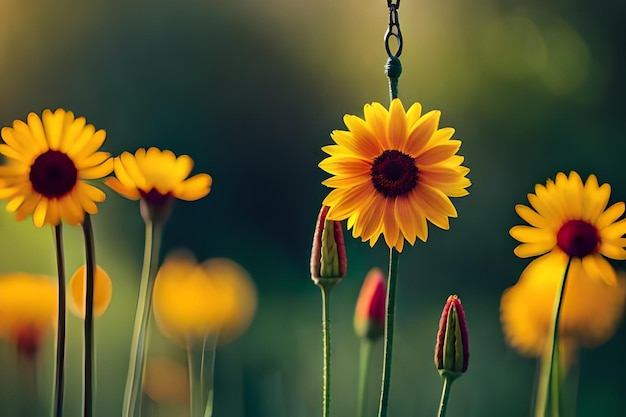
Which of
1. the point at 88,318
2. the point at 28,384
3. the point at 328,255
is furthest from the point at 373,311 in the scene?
the point at 28,384

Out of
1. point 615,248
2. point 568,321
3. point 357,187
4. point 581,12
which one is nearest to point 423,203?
point 357,187

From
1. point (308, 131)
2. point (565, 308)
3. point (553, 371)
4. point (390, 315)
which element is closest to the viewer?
point (390, 315)

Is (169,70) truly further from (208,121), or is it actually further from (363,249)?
(363,249)

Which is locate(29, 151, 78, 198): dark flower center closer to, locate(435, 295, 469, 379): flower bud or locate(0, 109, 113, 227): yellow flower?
locate(0, 109, 113, 227): yellow flower

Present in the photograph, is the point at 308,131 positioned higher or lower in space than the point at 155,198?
higher

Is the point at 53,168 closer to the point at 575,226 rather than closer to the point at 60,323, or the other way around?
the point at 60,323

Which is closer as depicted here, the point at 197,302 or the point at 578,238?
the point at 578,238

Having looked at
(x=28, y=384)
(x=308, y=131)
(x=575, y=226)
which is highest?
(x=308, y=131)
